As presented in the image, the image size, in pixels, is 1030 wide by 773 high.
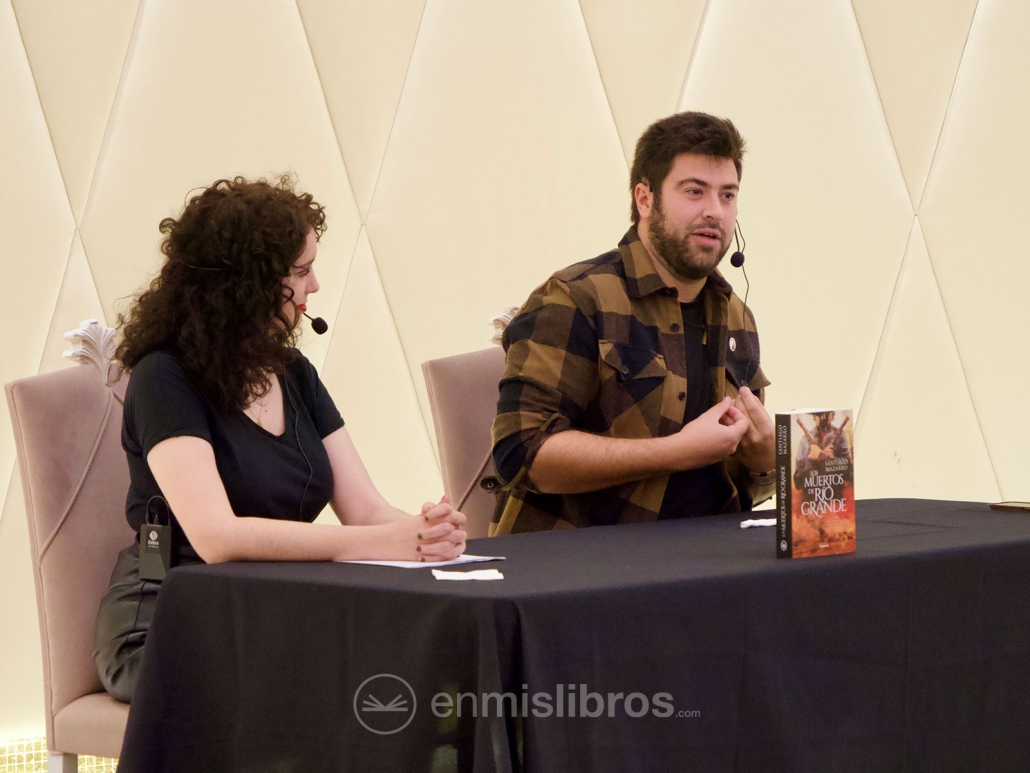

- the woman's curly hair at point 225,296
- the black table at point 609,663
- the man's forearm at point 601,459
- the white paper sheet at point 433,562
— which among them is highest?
the woman's curly hair at point 225,296

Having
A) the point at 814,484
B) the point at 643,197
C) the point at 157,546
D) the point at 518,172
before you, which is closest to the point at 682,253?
the point at 643,197

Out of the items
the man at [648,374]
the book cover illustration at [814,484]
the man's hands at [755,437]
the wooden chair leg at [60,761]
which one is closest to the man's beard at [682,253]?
the man at [648,374]

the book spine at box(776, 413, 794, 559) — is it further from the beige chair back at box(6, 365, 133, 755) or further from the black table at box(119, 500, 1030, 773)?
the beige chair back at box(6, 365, 133, 755)

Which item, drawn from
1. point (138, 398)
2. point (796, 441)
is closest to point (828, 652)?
point (796, 441)

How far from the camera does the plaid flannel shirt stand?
2242mm

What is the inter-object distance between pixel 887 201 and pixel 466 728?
2.74 metres

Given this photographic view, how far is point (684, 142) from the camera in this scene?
244cm

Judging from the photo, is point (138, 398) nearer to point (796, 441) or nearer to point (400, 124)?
point (796, 441)

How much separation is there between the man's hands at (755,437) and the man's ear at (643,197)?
51 cm

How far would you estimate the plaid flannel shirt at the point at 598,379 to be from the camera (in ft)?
7.36

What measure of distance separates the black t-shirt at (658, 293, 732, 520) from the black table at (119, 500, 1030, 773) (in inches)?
23.6

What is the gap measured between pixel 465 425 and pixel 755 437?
2.02 feet

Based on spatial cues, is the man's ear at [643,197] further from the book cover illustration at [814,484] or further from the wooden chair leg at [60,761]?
the wooden chair leg at [60,761]

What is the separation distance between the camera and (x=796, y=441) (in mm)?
1549
